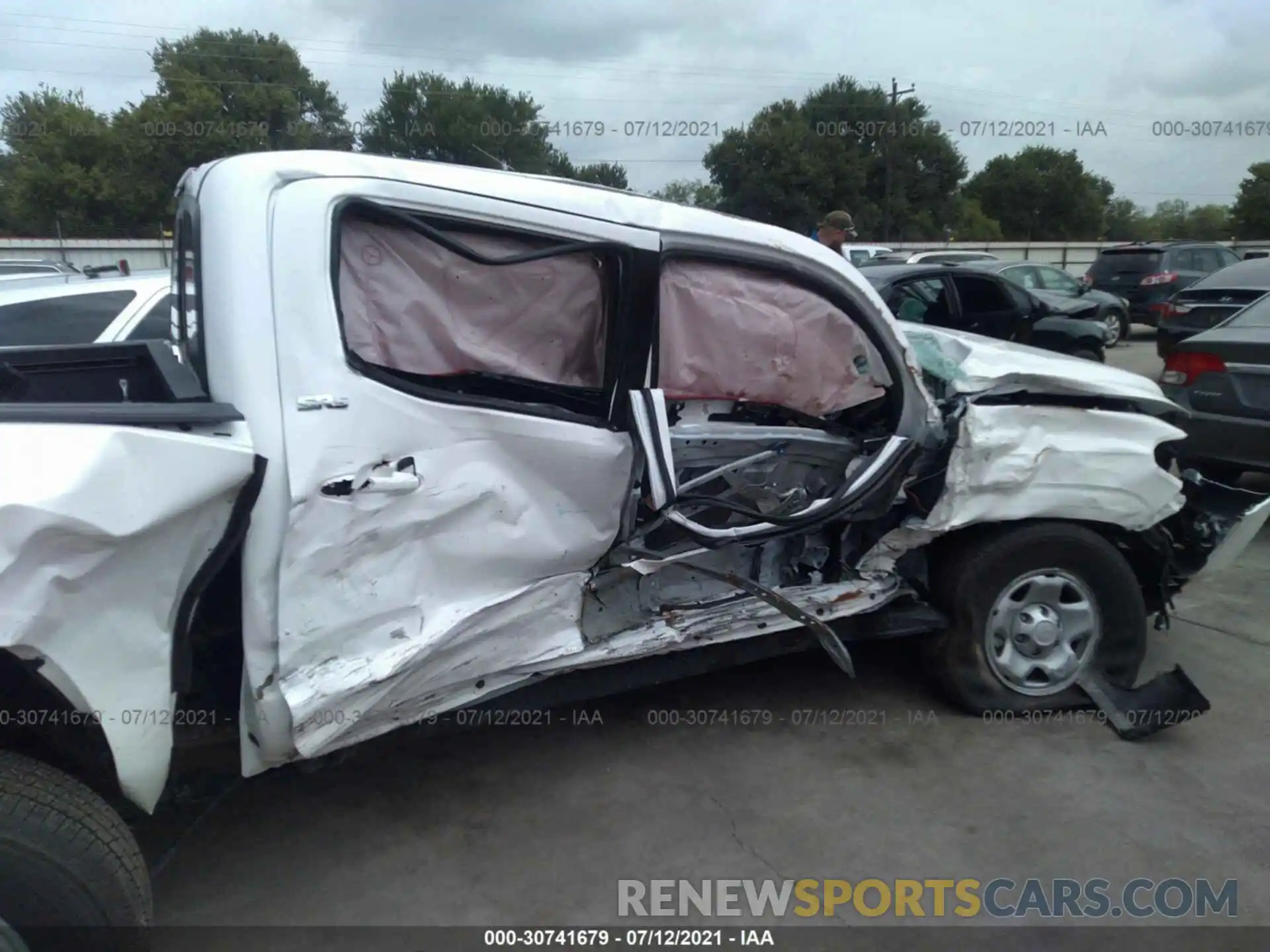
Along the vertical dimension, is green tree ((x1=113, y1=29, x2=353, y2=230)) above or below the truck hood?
above

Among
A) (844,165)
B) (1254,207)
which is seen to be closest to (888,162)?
(844,165)

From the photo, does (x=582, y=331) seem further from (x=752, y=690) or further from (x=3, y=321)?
(x=3, y=321)

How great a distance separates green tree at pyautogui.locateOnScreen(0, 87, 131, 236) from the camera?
110ft

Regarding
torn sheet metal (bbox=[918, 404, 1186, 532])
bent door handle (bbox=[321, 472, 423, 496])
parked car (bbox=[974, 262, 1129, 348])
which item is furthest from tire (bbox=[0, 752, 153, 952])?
parked car (bbox=[974, 262, 1129, 348])

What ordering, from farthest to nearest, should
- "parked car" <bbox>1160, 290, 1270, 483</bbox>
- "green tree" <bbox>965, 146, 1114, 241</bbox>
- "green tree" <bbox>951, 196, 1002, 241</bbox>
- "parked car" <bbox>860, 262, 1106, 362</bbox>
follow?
"green tree" <bbox>965, 146, 1114, 241</bbox> → "green tree" <bbox>951, 196, 1002, 241</bbox> → "parked car" <bbox>860, 262, 1106, 362</bbox> → "parked car" <bbox>1160, 290, 1270, 483</bbox>

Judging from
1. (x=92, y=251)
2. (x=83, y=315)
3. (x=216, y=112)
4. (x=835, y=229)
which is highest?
(x=216, y=112)

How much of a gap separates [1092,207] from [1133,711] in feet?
168

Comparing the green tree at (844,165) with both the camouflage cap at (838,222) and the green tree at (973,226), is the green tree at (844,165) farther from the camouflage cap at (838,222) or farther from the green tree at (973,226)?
the camouflage cap at (838,222)

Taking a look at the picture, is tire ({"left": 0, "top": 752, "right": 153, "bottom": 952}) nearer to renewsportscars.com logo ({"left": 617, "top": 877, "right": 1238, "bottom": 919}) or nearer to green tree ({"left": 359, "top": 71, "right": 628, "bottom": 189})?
renewsportscars.com logo ({"left": 617, "top": 877, "right": 1238, "bottom": 919})

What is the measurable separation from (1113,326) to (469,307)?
661 inches

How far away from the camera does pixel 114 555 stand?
2117 millimetres

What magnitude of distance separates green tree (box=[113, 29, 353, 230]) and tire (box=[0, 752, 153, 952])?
1145 inches

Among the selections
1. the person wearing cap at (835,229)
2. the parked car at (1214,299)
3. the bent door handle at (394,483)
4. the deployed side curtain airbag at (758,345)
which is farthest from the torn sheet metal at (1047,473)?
the parked car at (1214,299)

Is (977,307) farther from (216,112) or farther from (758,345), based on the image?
(216,112)
